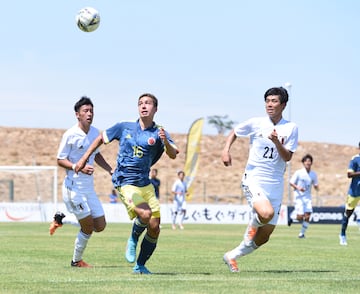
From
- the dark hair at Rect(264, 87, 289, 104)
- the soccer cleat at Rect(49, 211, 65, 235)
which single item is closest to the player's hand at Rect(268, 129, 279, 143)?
the dark hair at Rect(264, 87, 289, 104)

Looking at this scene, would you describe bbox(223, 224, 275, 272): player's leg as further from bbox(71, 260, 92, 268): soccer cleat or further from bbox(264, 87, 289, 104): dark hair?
bbox(71, 260, 92, 268): soccer cleat

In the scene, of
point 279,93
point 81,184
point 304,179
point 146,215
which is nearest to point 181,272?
point 146,215

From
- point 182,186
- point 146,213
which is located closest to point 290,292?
point 146,213

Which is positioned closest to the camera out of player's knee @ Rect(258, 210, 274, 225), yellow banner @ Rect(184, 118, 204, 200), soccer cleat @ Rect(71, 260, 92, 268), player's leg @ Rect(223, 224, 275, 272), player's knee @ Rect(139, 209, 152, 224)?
player's knee @ Rect(139, 209, 152, 224)

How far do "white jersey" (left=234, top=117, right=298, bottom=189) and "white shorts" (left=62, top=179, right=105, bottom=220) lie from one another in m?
2.56

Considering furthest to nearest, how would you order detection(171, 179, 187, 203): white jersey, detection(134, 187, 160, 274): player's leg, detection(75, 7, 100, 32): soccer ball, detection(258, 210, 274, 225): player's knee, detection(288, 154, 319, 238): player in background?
detection(171, 179, 187, 203): white jersey < detection(288, 154, 319, 238): player in background < detection(75, 7, 100, 32): soccer ball < detection(258, 210, 274, 225): player's knee < detection(134, 187, 160, 274): player's leg

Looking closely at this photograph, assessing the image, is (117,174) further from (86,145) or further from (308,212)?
(308,212)

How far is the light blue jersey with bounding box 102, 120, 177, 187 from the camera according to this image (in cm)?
1176

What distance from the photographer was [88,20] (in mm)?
16141

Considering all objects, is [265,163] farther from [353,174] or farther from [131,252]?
A: [353,174]

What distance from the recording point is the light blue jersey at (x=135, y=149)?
38.6 feet

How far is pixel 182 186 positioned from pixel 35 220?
A: 10.4m

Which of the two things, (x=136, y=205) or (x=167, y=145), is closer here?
(x=167, y=145)

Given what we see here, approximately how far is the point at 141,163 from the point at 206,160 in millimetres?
78418
